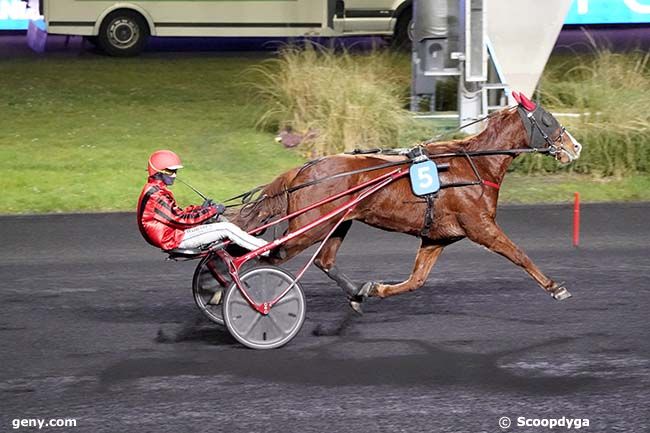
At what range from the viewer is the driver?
23.5ft

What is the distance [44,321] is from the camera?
7930mm

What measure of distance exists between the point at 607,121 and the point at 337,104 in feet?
10.8

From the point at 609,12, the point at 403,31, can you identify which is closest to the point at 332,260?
the point at 403,31

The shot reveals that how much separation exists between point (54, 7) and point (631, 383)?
1434 centimetres

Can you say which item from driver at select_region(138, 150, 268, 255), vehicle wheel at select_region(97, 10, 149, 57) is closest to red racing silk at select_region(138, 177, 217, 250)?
driver at select_region(138, 150, 268, 255)

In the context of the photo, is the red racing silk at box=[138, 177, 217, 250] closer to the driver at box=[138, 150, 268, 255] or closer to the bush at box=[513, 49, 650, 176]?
the driver at box=[138, 150, 268, 255]

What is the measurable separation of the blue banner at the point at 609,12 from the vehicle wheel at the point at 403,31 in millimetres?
3641

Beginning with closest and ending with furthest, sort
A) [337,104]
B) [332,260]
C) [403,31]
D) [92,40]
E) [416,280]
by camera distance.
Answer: [416,280] < [332,260] < [337,104] < [403,31] < [92,40]

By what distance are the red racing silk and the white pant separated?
5 cm

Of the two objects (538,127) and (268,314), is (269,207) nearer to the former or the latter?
(268,314)

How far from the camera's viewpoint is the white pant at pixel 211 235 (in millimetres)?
7223

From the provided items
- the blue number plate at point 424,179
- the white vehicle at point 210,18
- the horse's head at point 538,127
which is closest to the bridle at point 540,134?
the horse's head at point 538,127

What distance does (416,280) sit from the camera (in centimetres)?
788

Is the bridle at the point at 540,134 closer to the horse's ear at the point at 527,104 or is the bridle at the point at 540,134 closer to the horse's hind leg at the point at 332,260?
the horse's ear at the point at 527,104
